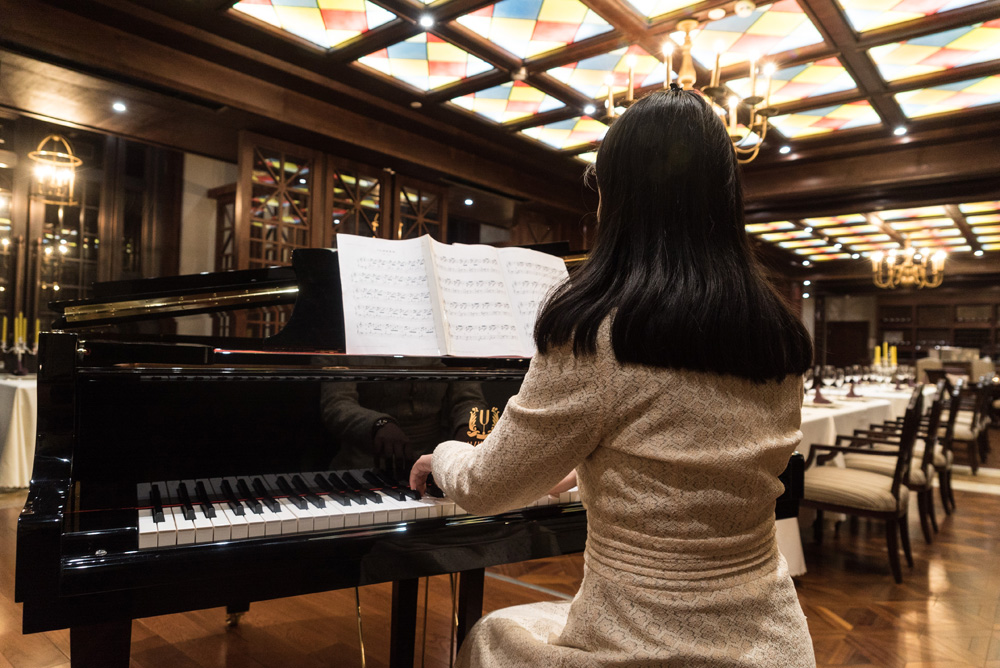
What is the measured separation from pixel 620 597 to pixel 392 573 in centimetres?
61

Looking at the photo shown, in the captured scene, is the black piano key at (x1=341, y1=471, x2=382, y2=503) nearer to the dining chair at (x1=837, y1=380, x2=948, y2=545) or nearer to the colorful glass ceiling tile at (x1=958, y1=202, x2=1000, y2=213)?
the dining chair at (x1=837, y1=380, x2=948, y2=545)

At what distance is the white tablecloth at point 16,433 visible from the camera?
4.54 meters

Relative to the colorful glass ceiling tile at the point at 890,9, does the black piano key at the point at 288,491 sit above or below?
below

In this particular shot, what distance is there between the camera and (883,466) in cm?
425

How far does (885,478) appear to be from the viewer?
11.9ft

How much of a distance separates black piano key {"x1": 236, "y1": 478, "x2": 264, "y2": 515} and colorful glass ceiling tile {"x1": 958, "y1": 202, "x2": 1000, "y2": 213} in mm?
9842

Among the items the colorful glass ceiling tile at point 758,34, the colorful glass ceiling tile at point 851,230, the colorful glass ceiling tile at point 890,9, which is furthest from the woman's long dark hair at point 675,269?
the colorful glass ceiling tile at point 851,230

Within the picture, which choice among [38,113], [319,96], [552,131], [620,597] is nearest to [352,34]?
[319,96]

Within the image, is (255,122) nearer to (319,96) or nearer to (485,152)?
(319,96)

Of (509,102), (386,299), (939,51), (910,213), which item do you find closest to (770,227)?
(910,213)

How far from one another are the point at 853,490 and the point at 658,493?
10.2 feet

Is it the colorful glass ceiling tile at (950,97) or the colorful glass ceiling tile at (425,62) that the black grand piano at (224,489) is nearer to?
the colorful glass ceiling tile at (425,62)

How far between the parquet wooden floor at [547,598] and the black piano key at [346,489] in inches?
51.5

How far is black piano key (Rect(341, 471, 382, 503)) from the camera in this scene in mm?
1426
